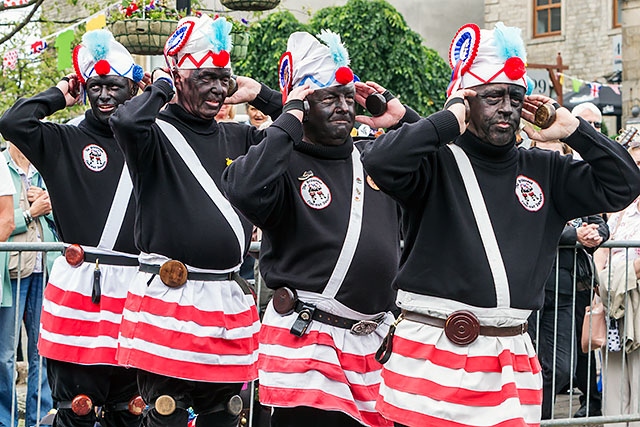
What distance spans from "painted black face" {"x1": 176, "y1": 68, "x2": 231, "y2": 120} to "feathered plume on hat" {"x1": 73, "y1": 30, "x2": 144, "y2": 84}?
525 mm

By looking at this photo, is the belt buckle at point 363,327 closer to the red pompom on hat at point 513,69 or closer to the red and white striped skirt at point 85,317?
the red pompom on hat at point 513,69

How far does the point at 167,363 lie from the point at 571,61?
2723 centimetres

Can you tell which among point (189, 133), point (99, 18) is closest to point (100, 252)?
point (189, 133)

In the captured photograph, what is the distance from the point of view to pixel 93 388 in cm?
538

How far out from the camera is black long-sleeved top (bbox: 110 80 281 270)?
4.75 m

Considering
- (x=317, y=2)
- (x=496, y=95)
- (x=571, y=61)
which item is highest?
(x=496, y=95)

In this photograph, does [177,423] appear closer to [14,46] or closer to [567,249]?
[567,249]

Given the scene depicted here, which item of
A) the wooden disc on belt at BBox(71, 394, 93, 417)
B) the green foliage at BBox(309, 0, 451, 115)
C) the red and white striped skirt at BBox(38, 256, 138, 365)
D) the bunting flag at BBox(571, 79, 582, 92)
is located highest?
the red and white striped skirt at BBox(38, 256, 138, 365)

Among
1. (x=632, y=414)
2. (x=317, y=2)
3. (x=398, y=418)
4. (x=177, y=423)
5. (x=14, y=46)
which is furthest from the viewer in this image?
(x=317, y=2)

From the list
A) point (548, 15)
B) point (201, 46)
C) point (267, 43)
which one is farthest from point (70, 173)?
point (548, 15)

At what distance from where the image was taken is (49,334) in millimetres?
5383

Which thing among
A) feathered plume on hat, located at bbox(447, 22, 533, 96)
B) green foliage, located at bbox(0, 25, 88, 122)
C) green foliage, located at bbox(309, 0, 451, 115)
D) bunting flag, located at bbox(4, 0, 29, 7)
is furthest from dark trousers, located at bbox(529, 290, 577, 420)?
green foliage, located at bbox(309, 0, 451, 115)

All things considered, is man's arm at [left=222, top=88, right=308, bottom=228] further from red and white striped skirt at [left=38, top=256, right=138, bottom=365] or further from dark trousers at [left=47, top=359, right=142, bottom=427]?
dark trousers at [left=47, top=359, right=142, bottom=427]

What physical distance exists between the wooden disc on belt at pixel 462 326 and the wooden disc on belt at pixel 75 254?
2.07 metres
